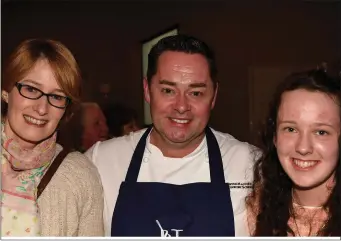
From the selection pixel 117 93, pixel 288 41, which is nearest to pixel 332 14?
pixel 288 41

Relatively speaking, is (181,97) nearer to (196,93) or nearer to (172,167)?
(196,93)

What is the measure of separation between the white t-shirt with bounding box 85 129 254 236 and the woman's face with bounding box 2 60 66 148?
0.33 m

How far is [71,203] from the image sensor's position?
4.94 feet

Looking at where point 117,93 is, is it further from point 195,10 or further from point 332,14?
point 332,14

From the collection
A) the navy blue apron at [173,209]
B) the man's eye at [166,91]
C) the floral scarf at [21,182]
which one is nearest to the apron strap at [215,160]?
the navy blue apron at [173,209]

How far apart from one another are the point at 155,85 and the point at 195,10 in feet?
6.60

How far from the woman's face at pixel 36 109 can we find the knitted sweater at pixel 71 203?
156mm

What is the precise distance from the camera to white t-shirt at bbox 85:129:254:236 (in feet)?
5.58

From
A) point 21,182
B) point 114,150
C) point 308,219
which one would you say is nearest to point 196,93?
point 114,150

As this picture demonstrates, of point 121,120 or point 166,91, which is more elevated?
point 166,91

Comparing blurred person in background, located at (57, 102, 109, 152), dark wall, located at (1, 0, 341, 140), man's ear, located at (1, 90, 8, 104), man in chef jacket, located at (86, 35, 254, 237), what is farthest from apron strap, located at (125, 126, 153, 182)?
dark wall, located at (1, 0, 341, 140)

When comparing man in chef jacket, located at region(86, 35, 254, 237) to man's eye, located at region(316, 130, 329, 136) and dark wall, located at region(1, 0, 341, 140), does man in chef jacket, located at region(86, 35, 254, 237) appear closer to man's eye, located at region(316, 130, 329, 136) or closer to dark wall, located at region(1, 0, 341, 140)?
man's eye, located at region(316, 130, 329, 136)

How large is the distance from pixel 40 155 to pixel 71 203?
0.20 m

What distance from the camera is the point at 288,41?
371cm
